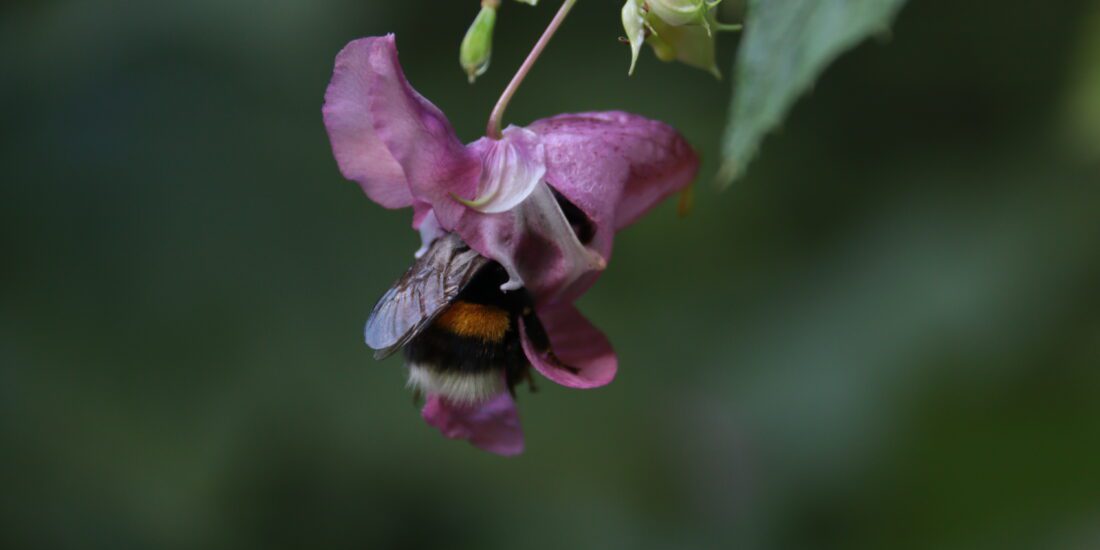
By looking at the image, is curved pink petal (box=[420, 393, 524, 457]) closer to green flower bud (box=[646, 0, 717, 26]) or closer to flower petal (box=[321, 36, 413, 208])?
flower petal (box=[321, 36, 413, 208])

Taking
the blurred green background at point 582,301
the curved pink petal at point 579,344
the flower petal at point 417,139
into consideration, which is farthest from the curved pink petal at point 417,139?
the blurred green background at point 582,301

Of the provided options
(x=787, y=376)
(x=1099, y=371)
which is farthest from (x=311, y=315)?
(x=1099, y=371)

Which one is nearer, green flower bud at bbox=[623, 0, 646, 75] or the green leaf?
the green leaf

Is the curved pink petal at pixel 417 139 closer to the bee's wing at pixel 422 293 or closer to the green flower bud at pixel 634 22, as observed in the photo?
the bee's wing at pixel 422 293

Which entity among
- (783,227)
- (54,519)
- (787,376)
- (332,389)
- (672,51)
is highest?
(672,51)

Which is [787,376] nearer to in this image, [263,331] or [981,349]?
[981,349]

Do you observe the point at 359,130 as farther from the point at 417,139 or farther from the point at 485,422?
the point at 485,422

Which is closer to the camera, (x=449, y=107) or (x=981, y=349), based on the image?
(x=981, y=349)

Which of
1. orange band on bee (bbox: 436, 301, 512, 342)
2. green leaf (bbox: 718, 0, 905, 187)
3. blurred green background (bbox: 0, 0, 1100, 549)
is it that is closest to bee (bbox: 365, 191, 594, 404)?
orange band on bee (bbox: 436, 301, 512, 342)
